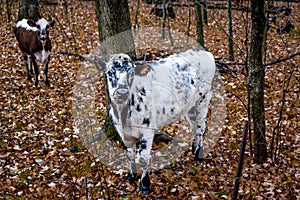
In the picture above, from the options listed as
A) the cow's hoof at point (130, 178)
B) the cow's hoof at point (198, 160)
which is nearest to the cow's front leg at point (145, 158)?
the cow's hoof at point (130, 178)

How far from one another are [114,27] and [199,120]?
88.7 inches

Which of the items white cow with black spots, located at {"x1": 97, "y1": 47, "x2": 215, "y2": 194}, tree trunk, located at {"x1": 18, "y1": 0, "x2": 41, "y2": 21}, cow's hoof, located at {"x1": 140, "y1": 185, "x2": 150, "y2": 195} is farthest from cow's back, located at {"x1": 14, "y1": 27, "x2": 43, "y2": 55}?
cow's hoof, located at {"x1": 140, "y1": 185, "x2": 150, "y2": 195}

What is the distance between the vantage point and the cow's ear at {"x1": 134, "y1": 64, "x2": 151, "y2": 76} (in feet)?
16.8

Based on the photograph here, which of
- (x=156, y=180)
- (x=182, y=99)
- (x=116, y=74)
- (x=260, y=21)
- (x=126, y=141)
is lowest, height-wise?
(x=156, y=180)

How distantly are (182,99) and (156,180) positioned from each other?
1388 mm

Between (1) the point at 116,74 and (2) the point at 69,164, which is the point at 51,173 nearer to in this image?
(2) the point at 69,164

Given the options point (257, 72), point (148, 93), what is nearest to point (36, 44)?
point (148, 93)

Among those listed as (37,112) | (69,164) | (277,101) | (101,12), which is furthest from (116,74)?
(277,101)

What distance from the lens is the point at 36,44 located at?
10.8 metres

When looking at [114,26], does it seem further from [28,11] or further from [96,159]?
[28,11]

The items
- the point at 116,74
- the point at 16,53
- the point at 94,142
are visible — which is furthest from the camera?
the point at 16,53

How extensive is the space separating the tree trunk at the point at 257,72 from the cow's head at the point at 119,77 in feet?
6.37

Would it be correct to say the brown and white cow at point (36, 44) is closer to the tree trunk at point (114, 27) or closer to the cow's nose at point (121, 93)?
the tree trunk at point (114, 27)

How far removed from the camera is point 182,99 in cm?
571
